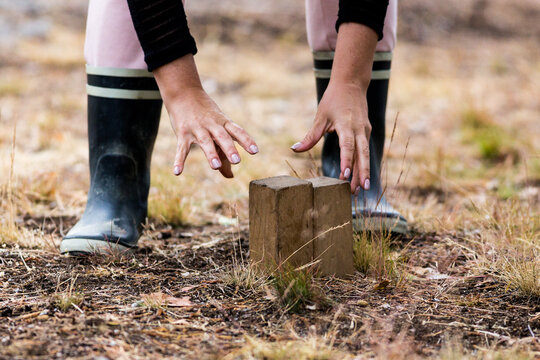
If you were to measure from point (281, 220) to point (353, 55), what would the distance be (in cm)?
56

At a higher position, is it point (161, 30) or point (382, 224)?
point (161, 30)

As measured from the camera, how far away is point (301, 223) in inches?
64.9

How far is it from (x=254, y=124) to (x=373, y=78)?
2.28 meters

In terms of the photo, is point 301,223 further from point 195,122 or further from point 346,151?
point 195,122

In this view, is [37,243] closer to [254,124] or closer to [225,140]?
[225,140]

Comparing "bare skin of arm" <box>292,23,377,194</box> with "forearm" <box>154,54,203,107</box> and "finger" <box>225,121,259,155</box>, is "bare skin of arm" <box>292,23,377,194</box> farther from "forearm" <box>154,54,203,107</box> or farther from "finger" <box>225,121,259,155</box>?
"forearm" <box>154,54,203,107</box>

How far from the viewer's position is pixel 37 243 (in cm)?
203

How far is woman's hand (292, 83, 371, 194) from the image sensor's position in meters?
1.71

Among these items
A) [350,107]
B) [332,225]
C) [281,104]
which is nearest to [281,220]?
[332,225]

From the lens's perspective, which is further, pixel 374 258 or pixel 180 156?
pixel 374 258

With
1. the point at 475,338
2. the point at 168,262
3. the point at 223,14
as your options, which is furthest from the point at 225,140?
the point at 223,14

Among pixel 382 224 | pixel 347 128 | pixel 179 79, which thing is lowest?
pixel 382 224

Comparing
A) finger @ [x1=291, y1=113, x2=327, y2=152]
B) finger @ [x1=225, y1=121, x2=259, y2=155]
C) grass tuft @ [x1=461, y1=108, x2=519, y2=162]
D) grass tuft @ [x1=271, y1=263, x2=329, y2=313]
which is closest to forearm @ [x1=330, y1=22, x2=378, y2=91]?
finger @ [x1=291, y1=113, x2=327, y2=152]

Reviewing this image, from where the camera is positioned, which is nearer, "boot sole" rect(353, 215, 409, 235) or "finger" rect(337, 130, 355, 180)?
"finger" rect(337, 130, 355, 180)
